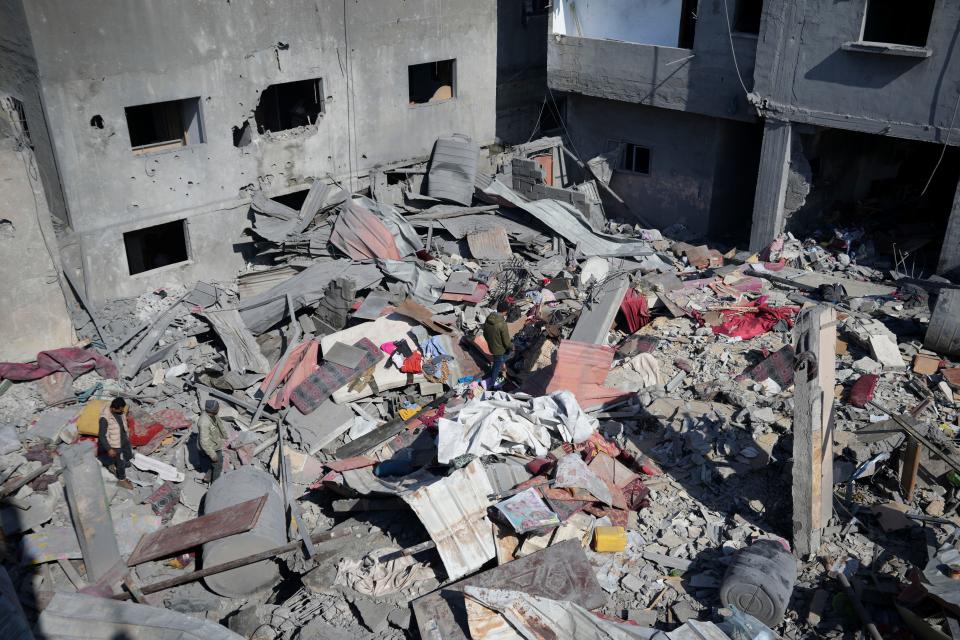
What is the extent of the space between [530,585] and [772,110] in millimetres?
11134

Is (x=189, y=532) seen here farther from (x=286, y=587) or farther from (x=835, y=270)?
(x=835, y=270)

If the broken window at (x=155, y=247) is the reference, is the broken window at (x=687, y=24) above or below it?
above

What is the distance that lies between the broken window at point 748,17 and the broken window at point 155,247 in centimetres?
1150

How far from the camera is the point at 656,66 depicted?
56.3ft

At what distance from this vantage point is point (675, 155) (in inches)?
711

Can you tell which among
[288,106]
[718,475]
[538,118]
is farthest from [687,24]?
[718,475]

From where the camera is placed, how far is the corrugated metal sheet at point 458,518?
8594 millimetres

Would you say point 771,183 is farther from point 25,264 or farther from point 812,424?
point 25,264

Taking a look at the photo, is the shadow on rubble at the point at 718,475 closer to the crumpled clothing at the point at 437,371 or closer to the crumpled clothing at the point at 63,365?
the crumpled clothing at the point at 437,371

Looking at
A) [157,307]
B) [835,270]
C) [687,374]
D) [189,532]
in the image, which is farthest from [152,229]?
[835,270]

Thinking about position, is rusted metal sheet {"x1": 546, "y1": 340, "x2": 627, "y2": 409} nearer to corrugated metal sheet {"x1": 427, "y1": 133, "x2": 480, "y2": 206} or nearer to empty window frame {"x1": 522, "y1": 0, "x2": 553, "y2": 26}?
corrugated metal sheet {"x1": 427, "y1": 133, "x2": 480, "y2": 206}

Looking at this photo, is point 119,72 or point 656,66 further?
point 656,66

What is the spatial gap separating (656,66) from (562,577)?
39.9ft

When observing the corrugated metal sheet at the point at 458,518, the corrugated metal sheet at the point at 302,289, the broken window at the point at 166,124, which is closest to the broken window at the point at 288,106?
the broken window at the point at 166,124
